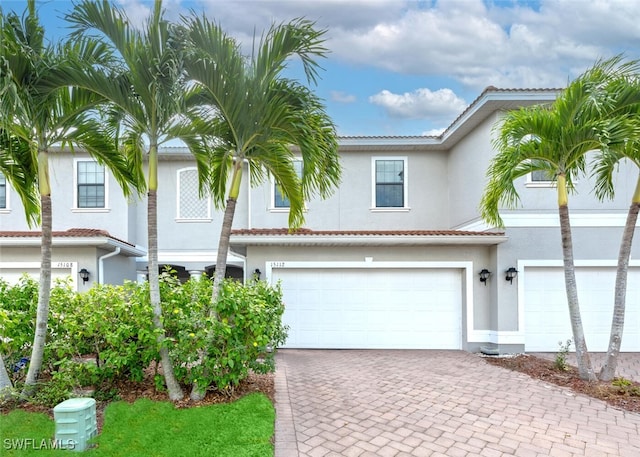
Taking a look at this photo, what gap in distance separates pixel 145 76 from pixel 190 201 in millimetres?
9074

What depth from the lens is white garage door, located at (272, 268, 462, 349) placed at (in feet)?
32.3

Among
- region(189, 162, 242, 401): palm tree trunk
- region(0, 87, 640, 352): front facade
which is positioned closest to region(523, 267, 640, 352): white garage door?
region(0, 87, 640, 352): front facade

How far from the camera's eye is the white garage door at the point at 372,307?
32.3 ft

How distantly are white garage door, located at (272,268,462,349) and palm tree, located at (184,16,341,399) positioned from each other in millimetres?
4544

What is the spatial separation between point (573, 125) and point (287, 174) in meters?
5.10

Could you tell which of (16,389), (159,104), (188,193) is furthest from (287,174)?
(188,193)

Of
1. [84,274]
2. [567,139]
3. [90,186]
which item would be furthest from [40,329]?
[90,186]

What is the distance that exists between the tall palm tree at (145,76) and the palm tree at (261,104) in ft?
1.10

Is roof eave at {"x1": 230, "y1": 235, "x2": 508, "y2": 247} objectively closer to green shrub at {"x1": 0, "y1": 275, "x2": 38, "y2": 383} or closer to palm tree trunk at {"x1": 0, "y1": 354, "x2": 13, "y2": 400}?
green shrub at {"x1": 0, "y1": 275, "x2": 38, "y2": 383}

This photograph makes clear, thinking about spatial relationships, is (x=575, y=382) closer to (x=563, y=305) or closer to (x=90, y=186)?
(x=563, y=305)

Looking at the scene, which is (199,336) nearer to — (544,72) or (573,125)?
(573,125)

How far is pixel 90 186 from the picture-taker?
42.7 feet

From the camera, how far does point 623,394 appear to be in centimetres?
601

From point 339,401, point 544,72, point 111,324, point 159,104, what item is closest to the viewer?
point 159,104
